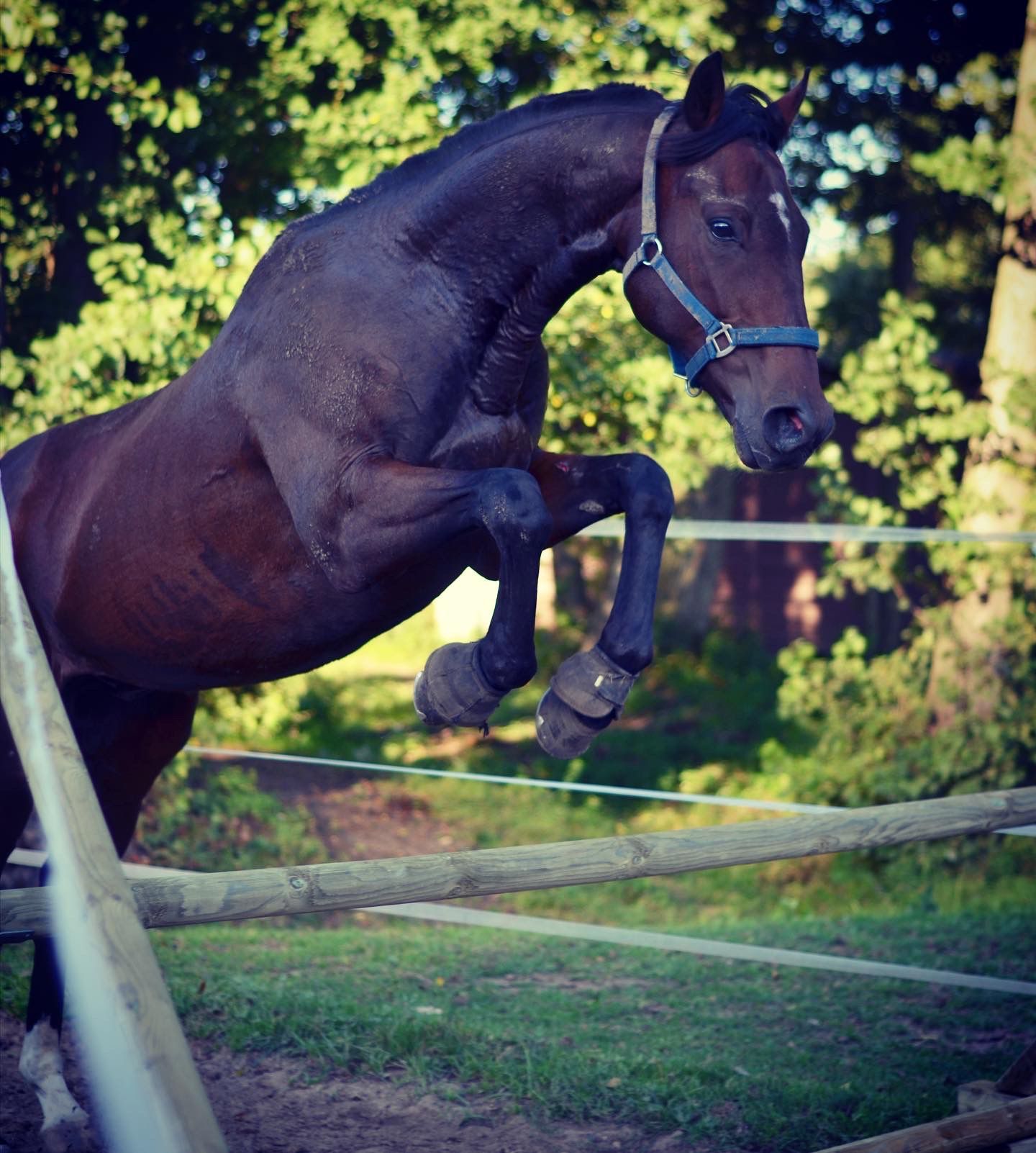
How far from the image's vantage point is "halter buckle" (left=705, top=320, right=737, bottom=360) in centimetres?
238

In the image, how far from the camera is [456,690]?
8.27ft

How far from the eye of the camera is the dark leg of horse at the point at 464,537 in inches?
94.9

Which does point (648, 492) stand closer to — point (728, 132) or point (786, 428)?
point (786, 428)

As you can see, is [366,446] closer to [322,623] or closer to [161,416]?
[322,623]

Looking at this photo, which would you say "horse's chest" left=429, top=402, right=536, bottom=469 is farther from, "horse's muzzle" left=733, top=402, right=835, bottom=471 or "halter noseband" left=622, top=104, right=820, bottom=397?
"horse's muzzle" left=733, top=402, right=835, bottom=471

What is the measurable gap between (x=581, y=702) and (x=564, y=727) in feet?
0.22

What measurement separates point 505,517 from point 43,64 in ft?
16.6

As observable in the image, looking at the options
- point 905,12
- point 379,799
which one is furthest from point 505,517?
point 905,12

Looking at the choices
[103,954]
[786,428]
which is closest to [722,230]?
[786,428]

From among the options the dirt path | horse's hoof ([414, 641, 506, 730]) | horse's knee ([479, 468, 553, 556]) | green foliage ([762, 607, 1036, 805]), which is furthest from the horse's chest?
green foliage ([762, 607, 1036, 805])

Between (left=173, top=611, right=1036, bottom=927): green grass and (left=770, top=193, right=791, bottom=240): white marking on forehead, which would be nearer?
(left=770, top=193, right=791, bottom=240): white marking on forehead

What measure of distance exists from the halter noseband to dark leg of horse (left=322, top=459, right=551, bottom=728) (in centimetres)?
41

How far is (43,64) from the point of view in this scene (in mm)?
6184

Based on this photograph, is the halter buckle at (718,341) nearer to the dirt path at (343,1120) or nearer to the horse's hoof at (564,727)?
the horse's hoof at (564,727)
